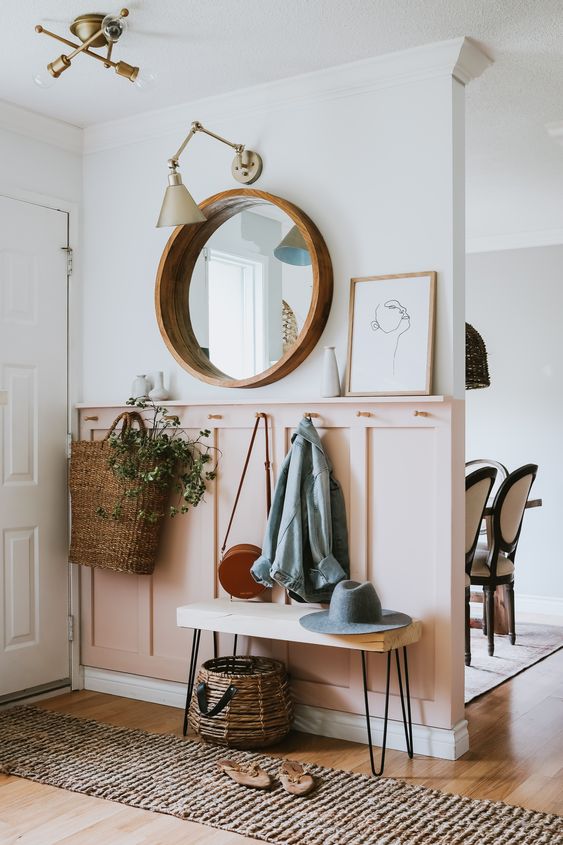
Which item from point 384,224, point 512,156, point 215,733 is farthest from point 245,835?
point 512,156

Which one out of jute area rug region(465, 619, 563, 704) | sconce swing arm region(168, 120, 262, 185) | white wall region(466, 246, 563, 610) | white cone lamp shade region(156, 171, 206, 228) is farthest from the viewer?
white wall region(466, 246, 563, 610)

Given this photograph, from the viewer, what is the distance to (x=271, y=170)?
11.7 feet

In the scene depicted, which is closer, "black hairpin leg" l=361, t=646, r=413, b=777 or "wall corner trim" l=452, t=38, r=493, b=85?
"black hairpin leg" l=361, t=646, r=413, b=777

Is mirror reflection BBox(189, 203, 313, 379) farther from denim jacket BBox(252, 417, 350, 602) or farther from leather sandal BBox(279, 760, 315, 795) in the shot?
leather sandal BBox(279, 760, 315, 795)

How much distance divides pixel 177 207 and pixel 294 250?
48cm

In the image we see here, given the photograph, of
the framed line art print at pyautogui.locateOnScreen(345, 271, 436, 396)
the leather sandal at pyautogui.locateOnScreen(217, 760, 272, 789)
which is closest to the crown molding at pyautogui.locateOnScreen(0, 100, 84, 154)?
the framed line art print at pyautogui.locateOnScreen(345, 271, 436, 396)

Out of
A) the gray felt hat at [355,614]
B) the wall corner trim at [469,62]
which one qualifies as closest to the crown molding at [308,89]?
the wall corner trim at [469,62]

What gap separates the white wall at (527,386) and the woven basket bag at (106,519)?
9.98 feet

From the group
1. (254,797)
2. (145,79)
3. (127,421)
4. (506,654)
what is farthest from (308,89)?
(506,654)

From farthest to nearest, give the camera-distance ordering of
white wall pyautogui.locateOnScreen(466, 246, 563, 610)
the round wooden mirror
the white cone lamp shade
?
white wall pyautogui.locateOnScreen(466, 246, 563, 610), the round wooden mirror, the white cone lamp shade

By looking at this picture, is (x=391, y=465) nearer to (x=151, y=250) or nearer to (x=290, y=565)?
(x=290, y=565)

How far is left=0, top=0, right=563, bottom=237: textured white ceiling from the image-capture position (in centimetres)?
287

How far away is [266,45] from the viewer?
3160 mm

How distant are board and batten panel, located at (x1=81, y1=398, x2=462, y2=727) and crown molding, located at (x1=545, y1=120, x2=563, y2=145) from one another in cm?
161
